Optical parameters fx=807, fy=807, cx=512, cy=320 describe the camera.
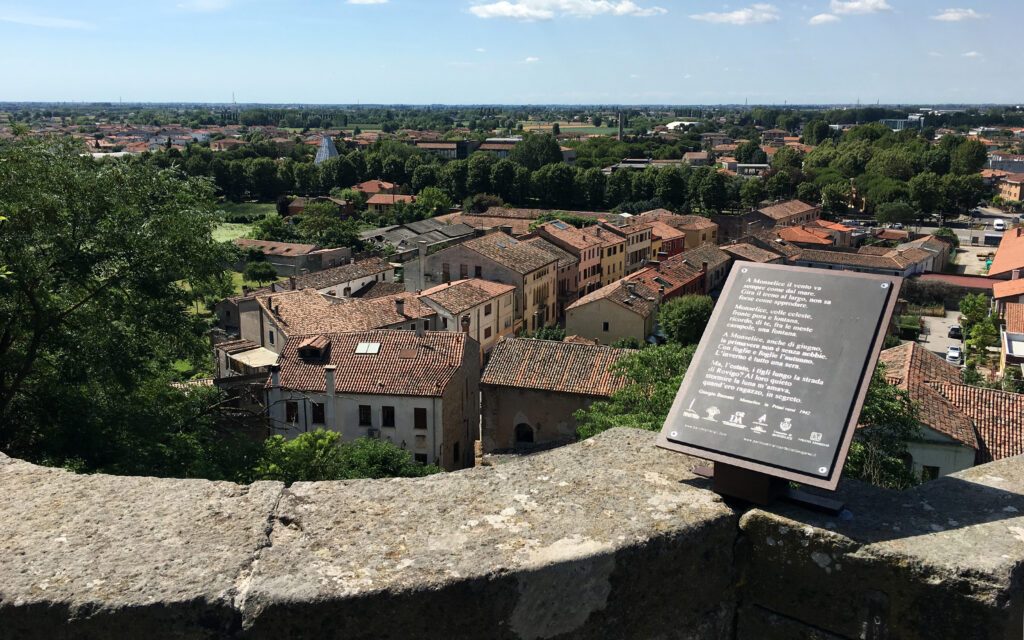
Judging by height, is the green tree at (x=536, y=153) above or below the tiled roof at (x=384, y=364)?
above

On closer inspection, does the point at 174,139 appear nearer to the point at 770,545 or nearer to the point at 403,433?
the point at 403,433

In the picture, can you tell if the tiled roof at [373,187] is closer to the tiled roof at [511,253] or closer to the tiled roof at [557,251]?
the tiled roof at [557,251]

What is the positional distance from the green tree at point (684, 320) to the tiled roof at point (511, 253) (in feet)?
29.3

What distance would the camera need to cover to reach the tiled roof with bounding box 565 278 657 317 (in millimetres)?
41250

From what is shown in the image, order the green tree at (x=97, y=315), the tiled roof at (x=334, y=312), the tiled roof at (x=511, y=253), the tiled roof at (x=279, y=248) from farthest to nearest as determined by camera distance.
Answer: the tiled roof at (x=279, y=248) → the tiled roof at (x=511, y=253) → the tiled roof at (x=334, y=312) → the green tree at (x=97, y=315)

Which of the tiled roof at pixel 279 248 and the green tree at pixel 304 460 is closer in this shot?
the green tree at pixel 304 460

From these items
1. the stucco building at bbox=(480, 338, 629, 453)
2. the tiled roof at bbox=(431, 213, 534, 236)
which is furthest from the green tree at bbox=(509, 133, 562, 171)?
the stucco building at bbox=(480, 338, 629, 453)

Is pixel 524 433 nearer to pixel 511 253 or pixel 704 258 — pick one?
pixel 511 253

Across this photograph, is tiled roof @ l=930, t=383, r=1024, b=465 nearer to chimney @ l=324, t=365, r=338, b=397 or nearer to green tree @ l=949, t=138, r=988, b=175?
chimney @ l=324, t=365, r=338, b=397

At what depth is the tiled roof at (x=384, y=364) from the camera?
24.1 meters

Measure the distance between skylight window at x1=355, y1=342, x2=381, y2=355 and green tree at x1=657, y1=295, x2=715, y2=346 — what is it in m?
17.9

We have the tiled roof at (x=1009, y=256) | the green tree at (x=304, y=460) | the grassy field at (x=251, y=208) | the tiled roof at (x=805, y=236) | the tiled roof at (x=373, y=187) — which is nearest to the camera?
the green tree at (x=304, y=460)

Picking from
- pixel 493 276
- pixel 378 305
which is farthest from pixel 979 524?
pixel 493 276

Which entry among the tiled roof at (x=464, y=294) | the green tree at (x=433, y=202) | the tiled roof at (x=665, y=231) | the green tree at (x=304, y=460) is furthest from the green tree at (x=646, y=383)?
the green tree at (x=433, y=202)
